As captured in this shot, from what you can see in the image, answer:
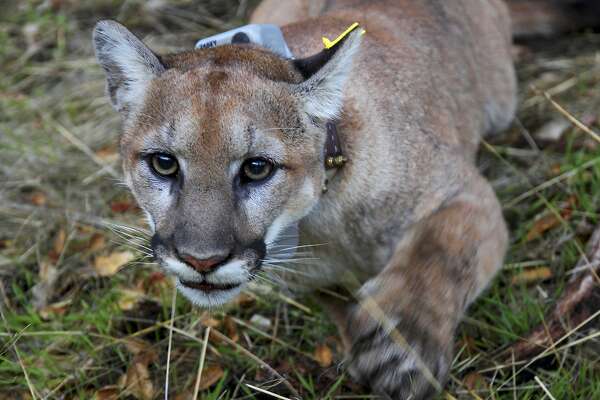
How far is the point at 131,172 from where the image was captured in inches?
96.0

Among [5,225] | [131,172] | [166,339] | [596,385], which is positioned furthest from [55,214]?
[596,385]

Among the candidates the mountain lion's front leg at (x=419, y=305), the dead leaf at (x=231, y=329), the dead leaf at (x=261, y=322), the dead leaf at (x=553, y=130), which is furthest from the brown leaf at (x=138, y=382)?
the dead leaf at (x=553, y=130)

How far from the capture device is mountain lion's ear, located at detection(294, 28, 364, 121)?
7.55ft

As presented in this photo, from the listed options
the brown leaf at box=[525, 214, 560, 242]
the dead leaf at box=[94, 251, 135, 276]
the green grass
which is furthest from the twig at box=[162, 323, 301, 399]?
the brown leaf at box=[525, 214, 560, 242]

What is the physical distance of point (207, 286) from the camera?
2.20 meters

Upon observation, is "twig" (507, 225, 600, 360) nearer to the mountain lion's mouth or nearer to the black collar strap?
the black collar strap

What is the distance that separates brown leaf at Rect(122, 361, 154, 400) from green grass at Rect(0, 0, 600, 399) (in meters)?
0.02

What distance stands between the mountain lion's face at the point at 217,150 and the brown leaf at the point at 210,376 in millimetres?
527

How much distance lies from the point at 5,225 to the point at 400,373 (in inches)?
96.0

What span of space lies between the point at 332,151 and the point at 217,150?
472mm

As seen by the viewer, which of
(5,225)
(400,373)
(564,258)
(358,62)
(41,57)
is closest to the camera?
(400,373)

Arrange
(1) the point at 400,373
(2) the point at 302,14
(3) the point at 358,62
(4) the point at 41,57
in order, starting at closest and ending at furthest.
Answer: (1) the point at 400,373 < (3) the point at 358,62 < (2) the point at 302,14 < (4) the point at 41,57

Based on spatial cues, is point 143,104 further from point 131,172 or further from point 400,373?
point 400,373

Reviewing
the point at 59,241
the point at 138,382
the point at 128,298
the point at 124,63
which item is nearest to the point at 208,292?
the point at 138,382
